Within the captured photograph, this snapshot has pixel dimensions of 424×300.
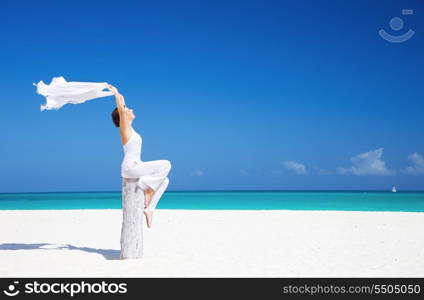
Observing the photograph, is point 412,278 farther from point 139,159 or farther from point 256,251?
point 139,159

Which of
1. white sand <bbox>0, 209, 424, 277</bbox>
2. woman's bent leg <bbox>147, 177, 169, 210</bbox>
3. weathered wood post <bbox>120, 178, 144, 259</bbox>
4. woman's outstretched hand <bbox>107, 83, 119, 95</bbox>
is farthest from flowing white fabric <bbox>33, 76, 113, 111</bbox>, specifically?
white sand <bbox>0, 209, 424, 277</bbox>

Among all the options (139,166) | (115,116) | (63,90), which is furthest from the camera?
(63,90)

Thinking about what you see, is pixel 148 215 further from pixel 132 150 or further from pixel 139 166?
pixel 132 150

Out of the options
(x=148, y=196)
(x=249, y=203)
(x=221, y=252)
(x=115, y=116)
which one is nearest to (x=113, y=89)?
(x=115, y=116)

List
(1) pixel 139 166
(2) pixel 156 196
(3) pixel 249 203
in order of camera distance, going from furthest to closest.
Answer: (3) pixel 249 203 → (2) pixel 156 196 → (1) pixel 139 166

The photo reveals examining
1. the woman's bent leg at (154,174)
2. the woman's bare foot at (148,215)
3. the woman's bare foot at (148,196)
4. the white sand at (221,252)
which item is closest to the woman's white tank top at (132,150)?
the woman's bent leg at (154,174)

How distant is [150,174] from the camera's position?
731cm

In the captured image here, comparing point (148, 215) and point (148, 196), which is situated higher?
point (148, 196)

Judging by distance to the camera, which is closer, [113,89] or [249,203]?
[113,89]

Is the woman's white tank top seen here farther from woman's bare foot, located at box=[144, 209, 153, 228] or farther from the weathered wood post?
woman's bare foot, located at box=[144, 209, 153, 228]

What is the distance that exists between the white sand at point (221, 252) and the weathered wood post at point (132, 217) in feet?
0.86

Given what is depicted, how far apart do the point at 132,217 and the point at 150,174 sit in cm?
79

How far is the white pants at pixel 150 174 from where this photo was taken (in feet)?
23.8

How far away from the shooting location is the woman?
7266 millimetres
